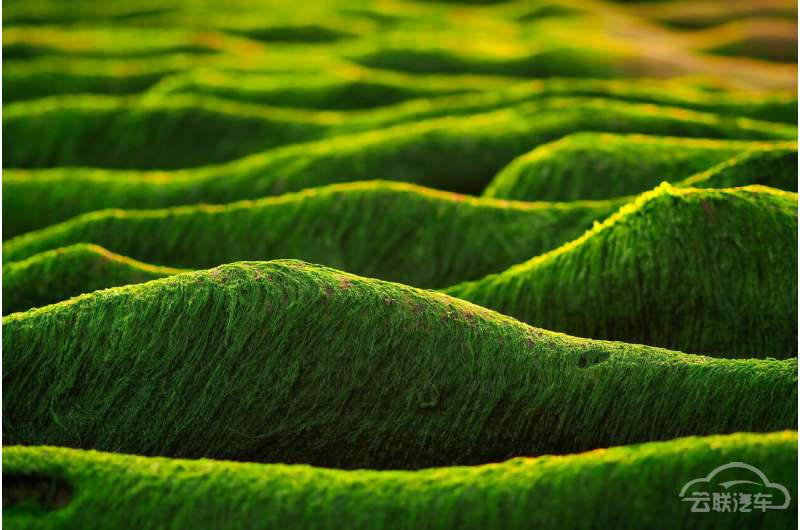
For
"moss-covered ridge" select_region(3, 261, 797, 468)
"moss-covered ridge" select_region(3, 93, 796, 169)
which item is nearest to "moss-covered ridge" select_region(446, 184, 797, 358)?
"moss-covered ridge" select_region(3, 261, 797, 468)

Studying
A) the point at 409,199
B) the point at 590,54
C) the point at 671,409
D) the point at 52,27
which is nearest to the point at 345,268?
the point at 409,199

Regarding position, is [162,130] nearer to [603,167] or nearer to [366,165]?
[366,165]

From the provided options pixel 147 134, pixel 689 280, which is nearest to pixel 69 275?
pixel 689 280

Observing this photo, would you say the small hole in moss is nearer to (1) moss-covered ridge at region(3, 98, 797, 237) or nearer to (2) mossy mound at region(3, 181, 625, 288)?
(2) mossy mound at region(3, 181, 625, 288)

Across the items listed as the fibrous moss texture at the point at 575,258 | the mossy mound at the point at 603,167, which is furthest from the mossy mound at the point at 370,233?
the mossy mound at the point at 603,167

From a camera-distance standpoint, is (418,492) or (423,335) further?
(423,335)

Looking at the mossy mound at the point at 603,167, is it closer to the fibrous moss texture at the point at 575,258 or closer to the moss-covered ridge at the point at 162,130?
the fibrous moss texture at the point at 575,258
